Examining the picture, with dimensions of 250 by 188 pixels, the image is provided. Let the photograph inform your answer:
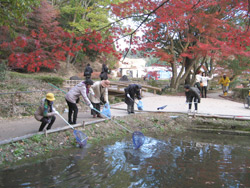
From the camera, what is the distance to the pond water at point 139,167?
14.1 ft

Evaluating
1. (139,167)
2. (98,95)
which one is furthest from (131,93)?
(139,167)

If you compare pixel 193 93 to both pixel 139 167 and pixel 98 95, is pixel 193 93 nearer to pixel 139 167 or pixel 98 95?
pixel 98 95

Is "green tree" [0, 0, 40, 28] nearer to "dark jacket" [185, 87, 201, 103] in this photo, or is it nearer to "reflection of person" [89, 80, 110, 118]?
"reflection of person" [89, 80, 110, 118]

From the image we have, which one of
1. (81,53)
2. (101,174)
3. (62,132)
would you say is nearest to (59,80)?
(62,132)

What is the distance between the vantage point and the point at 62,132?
671 centimetres

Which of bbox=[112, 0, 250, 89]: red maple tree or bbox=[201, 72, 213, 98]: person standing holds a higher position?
bbox=[112, 0, 250, 89]: red maple tree

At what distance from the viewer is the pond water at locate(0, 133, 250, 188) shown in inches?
169

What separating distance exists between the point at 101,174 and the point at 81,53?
978 inches

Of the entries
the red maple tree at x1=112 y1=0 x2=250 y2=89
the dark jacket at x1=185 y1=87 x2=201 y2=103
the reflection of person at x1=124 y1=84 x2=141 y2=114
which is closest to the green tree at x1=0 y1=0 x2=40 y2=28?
the reflection of person at x1=124 y1=84 x2=141 y2=114

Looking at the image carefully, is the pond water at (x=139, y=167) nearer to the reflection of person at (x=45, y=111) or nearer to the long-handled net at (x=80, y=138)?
the long-handled net at (x=80, y=138)

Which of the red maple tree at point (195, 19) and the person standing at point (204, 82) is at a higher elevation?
the red maple tree at point (195, 19)

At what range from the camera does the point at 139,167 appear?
5070 millimetres

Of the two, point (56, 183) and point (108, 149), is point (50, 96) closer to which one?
point (108, 149)

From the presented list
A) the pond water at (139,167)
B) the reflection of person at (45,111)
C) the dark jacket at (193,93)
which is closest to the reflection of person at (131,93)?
the dark jacket at (193,93)
